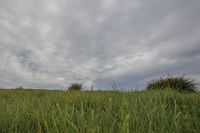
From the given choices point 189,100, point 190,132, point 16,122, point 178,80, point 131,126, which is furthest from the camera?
point 178,80

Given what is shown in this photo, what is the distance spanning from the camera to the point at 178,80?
10797 mm

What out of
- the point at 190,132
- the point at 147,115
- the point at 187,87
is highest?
the point at 187,87

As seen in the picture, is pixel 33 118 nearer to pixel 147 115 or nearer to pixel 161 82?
pixel 147 115

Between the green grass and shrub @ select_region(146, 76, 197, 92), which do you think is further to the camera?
shrub @ select_region(146, 76, 197, 92)

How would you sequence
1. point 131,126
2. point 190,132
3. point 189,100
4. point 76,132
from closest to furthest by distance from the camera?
point 76,132
point 131,126
point 190,132
point 189,100

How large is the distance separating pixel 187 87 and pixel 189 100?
6.69 m

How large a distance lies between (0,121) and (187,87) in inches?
365

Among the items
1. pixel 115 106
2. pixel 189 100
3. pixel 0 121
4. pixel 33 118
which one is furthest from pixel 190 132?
→ pixel 189 100

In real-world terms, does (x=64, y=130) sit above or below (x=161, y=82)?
below

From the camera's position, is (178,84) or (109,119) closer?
(109,119)

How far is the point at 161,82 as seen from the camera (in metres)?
11.2

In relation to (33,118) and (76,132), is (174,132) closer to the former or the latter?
(76,132)

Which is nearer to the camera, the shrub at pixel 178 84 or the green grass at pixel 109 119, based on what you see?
the green grass at pixel 109 119

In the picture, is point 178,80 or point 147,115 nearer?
point 147,115
